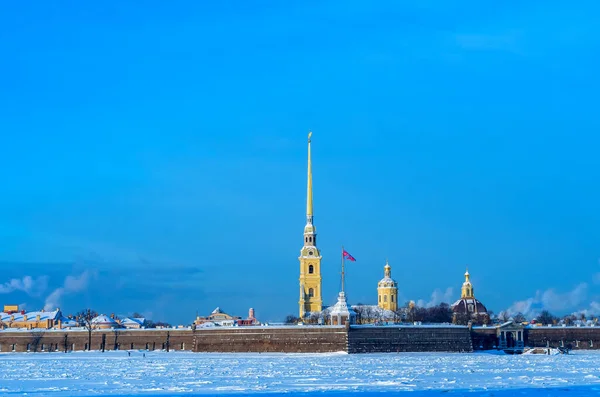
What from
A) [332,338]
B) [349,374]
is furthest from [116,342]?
[349,374]

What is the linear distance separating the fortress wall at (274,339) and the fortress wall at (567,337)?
2743 centimetres

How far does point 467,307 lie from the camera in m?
147

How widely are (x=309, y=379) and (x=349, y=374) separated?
16.1 feet

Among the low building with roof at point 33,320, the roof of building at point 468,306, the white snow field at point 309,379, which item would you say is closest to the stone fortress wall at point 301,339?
the low building with roof at point 33,320

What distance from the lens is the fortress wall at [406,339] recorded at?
96.1m

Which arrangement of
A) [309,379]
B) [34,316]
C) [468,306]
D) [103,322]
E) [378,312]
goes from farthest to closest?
[468,306] < [34,316] < [378,312] < [103,322] < [309,379]

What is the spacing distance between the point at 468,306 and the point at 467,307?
432 millimetres

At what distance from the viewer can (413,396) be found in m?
43.6

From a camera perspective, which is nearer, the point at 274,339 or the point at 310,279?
the point at 274,339

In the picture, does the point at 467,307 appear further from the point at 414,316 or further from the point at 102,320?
the point at 102,320

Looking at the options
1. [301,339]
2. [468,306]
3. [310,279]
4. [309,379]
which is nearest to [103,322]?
[310,279]

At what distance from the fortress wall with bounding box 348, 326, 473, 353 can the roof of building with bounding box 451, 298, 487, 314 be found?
4319cm

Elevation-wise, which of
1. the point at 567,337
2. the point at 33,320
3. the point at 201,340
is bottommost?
the point at 201,340

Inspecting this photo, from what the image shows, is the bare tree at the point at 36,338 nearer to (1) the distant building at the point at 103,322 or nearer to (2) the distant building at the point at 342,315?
(1) the distant building at the point at 103,322
